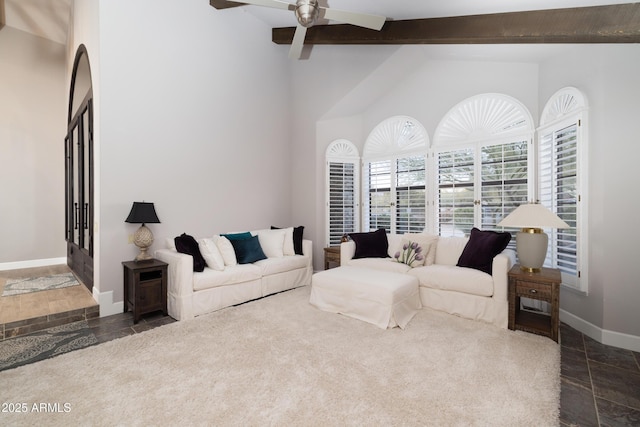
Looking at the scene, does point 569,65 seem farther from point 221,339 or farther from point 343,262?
point 221,339

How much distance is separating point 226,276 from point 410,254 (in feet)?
7.79

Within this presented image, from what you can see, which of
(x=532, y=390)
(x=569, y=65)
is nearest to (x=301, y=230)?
(x=532, y=390)

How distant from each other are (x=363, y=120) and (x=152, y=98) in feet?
11.5

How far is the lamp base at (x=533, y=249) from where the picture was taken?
3131 mm

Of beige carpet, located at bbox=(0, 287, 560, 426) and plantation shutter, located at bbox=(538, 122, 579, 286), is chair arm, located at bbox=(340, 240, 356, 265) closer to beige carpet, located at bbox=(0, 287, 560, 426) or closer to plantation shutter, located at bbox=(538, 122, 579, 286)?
beige carpet, located at bbox=(0, 287, 560, 426)

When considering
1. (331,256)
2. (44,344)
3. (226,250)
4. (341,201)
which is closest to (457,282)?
(331,256)

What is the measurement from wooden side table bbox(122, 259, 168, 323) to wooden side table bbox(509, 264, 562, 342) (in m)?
3.79

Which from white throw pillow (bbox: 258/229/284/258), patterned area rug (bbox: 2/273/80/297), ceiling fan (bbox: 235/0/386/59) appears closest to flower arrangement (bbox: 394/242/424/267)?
white throw pillow (bbox: 258/229/284/258)

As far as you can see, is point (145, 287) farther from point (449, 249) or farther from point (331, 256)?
point (449, 249)

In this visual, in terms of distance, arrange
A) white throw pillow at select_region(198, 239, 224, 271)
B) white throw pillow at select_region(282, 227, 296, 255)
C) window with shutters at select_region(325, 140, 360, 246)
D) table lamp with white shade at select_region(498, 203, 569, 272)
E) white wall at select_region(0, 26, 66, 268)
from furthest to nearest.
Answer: window with shutters at select_region(325, 140, 360, 246) < white wall at select_region(0, 26, 66, 268) < white throw pillow at select_region(282, 227, 296, 255) < white throw pillow at select_region(198, 239, 224, 271) < table lamp with white shade at select_region(498, 203, 569, 272)

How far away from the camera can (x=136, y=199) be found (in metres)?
3.75

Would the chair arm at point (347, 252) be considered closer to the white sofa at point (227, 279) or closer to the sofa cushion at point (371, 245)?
the sofa cushion at point (371, 245)

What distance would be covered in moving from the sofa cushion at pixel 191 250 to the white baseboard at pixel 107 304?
36.9 inches

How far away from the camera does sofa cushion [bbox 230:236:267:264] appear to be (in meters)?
4.20
